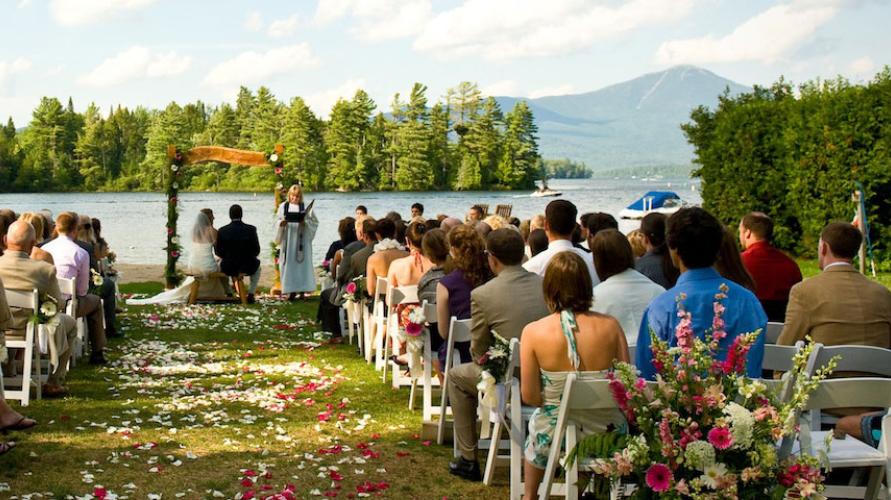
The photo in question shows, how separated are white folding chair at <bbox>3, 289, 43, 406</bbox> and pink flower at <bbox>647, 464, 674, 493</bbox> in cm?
551

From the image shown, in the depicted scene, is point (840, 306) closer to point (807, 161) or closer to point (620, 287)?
point (620, 287)

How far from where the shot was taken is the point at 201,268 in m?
15.1

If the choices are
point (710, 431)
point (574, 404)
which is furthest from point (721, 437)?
point (574, 404)

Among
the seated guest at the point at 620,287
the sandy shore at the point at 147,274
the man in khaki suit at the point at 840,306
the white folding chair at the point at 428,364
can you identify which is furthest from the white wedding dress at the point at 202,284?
the man in khaki suit at the point at 840,306

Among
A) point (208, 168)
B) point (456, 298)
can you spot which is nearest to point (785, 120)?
point (456, 298)

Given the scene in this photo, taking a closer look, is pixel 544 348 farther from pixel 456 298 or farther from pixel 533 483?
pixel 456 298

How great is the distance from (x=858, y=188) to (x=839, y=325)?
13.6m

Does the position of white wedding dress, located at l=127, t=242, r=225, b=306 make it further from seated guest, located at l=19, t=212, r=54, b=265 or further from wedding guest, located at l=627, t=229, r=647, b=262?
wedding guest, located at l=627, t=229, r=647, b=262

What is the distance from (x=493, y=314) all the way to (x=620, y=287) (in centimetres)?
75

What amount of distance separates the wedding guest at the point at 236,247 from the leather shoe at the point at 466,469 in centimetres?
965

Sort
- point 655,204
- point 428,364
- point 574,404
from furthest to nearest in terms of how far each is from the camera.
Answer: point 655,204 < point 428,364 < point 574,404

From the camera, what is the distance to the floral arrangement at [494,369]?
16.6 feet

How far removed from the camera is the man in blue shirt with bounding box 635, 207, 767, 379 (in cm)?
421

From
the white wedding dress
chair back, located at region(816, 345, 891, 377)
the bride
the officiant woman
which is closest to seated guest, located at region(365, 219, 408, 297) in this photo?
chair back, located at region(816, 345, 891, 377)
